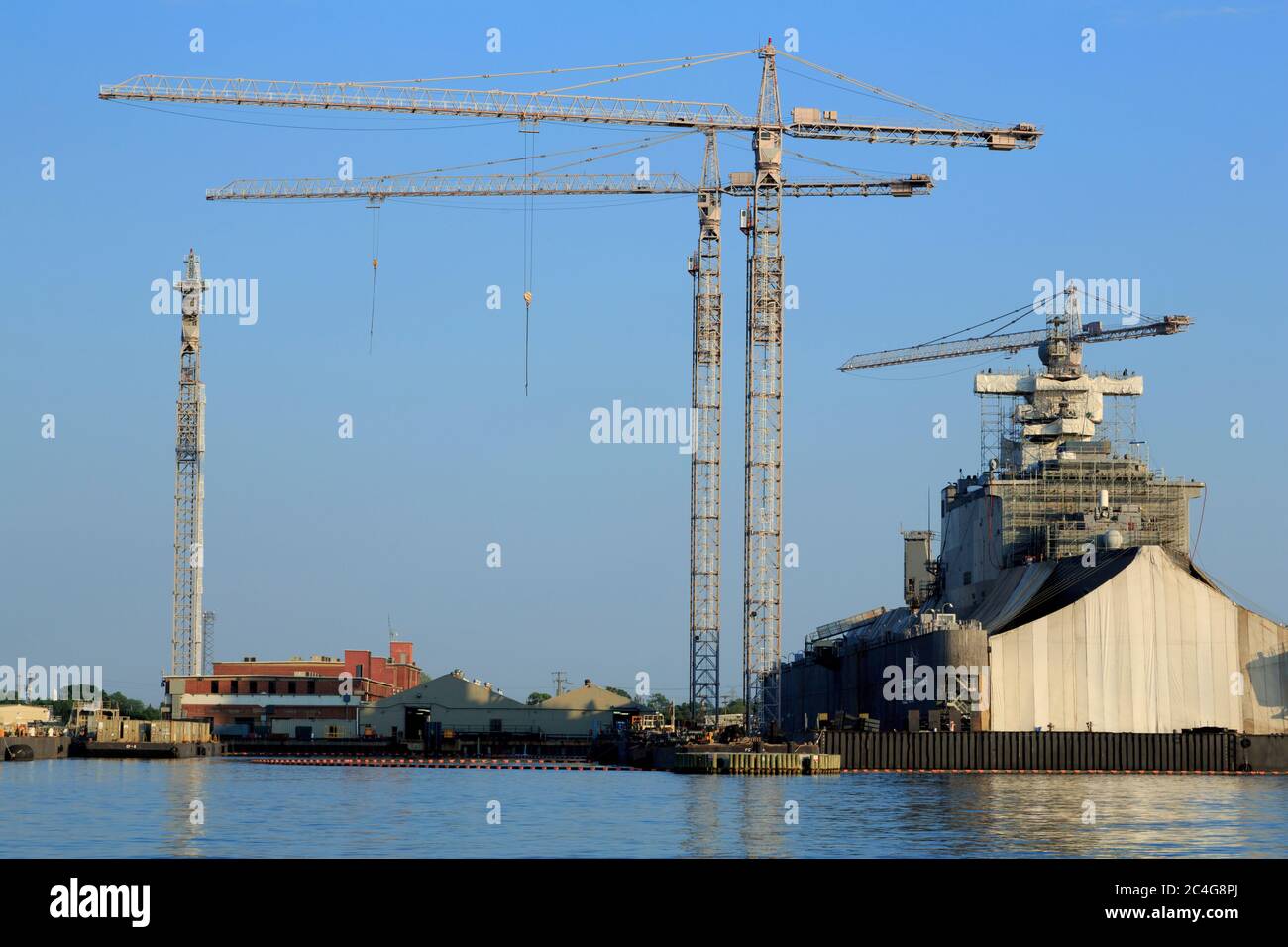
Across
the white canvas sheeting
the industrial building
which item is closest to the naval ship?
the white canvas sheeting

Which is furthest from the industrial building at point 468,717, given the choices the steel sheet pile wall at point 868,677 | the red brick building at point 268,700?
the steel sheet pile wall at point 868,677

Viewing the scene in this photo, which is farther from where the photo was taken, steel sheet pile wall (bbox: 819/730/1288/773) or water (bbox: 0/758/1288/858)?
steel sheet pile wall (bbox: 819/730/1288/773)

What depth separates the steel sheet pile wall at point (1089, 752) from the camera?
370 feet

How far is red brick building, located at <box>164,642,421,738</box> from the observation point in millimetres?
176500

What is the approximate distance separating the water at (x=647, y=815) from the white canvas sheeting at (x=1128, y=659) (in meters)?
8.40

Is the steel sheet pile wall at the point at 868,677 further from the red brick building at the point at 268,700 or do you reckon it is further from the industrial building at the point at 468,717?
the red brick building at the point at 268,700

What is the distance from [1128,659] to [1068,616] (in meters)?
5.00

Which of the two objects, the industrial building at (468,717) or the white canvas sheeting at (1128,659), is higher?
the white canvas sheeting at (1128,659)

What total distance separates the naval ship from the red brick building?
57246 mm

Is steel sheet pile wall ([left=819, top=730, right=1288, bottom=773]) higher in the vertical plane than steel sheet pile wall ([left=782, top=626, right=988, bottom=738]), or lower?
lower

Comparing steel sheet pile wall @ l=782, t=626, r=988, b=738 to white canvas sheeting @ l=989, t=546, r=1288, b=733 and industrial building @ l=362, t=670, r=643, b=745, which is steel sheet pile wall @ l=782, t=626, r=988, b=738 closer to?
white canvas sheeting @ l=989, t=546, r=1288, b=733

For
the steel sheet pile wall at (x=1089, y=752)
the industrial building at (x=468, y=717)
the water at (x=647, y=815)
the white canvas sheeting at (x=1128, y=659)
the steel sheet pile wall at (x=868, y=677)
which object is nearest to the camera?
the water at (x=647, y=815)

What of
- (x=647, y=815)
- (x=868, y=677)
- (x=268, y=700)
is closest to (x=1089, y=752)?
(x=868, y=677)
